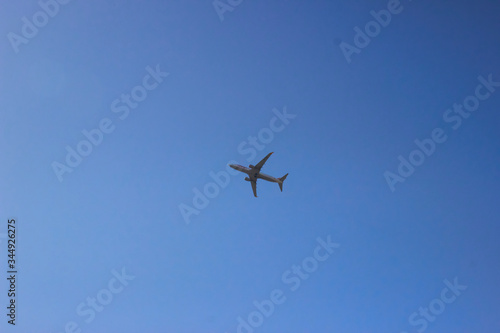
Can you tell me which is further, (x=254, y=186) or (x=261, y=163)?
(x=254, y=186)

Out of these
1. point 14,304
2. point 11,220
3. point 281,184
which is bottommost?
point 281,184

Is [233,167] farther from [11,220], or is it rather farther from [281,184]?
[11,220]

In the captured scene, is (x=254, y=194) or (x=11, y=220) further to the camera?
(x=254, y=194)

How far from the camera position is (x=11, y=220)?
9081cm

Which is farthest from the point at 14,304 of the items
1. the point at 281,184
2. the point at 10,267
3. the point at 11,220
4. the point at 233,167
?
the point at 281,184

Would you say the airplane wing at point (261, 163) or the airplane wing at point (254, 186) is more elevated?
the airplane wing at point (261, 163)

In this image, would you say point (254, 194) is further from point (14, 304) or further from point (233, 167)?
point (14, 304)

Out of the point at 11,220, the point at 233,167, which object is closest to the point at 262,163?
the point at 233,167

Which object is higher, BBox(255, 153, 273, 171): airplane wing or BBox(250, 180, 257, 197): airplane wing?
BBox(255, 153, 273, 171): airplane wing

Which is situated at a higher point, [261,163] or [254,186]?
[261,163]

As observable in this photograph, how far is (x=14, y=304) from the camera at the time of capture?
295 ft

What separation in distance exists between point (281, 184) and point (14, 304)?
180ft

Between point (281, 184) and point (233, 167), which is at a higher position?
point (233, 167)

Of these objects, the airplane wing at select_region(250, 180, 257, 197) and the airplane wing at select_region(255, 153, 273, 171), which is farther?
the airplane wing at select_region(250, 180, 257, 197)
